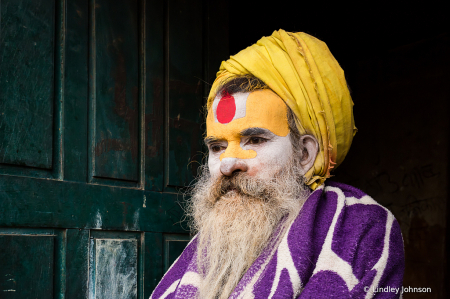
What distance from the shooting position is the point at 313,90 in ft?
6.45

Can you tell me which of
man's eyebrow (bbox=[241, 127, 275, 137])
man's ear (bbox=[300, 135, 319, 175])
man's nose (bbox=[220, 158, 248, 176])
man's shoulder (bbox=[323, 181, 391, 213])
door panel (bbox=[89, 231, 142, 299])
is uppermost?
man's eyebrow (bbox=[241, 127, 275, 137])

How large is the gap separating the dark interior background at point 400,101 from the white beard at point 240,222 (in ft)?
9.21

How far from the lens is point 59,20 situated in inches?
80.5

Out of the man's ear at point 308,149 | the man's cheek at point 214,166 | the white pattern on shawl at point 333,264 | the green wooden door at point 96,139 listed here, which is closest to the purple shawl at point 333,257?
the white pattern on shawl at point 333,264

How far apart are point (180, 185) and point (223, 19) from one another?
1.23 m

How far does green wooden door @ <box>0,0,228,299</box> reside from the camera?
184 cm

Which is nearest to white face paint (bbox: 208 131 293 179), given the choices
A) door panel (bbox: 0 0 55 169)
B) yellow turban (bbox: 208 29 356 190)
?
yellow turban (bbox: 208 29 356 190)

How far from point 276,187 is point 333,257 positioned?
42 cm

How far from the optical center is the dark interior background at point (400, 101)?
167 inches

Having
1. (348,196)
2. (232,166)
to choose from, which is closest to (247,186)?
(232,166)

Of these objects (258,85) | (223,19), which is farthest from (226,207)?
(223,19)

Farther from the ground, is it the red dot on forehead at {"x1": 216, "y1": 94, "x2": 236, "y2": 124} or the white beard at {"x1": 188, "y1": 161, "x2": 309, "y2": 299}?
the red dot on forehead at {"x1": 216, "y1": 94, "x2": 236, "y2": 124}

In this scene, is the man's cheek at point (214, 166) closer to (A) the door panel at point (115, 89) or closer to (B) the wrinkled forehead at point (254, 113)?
(B) the wrinkled forehead at point (254, 113)

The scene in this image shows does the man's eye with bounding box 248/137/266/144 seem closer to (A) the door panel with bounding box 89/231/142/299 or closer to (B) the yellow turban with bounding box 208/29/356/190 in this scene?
(B) the yellow turban with bounding box 208/29/356/190
